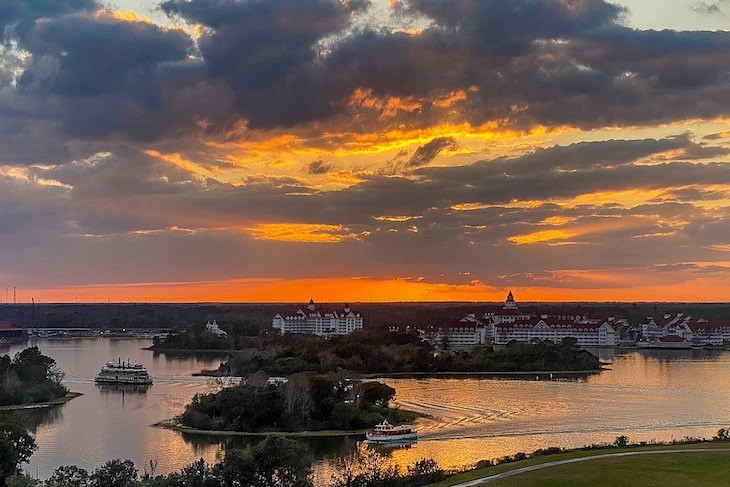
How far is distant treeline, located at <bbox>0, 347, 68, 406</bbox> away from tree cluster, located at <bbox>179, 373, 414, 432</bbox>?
12.3m

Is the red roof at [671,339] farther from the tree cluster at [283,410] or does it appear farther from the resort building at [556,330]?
the tree cluster at [283,410]

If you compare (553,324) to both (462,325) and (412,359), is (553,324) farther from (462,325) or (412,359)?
(412,359)

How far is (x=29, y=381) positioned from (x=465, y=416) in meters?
25.5

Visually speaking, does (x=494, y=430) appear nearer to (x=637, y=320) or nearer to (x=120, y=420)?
(x=120, y=420)

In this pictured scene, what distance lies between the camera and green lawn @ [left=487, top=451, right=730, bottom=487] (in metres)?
21.6

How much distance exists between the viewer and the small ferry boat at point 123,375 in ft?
176

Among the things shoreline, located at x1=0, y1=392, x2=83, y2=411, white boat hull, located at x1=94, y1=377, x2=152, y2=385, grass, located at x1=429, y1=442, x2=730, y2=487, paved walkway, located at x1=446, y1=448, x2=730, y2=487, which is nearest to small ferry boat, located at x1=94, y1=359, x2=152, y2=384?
white boat hull, located at x1=94, y1=377, x2=152, y2=385

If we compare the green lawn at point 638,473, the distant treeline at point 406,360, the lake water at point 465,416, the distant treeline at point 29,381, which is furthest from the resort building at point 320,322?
the green lawn at point 638,473

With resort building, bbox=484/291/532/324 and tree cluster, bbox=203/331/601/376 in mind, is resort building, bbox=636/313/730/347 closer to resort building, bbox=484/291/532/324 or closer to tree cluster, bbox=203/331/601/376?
resort building, bbox=484/291/532/324

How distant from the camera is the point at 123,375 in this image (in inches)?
2130

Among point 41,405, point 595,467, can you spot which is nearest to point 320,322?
point 41,405

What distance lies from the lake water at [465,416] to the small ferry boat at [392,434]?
1.88 ft

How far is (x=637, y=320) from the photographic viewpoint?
124 meters

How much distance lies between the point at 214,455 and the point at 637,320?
104m
